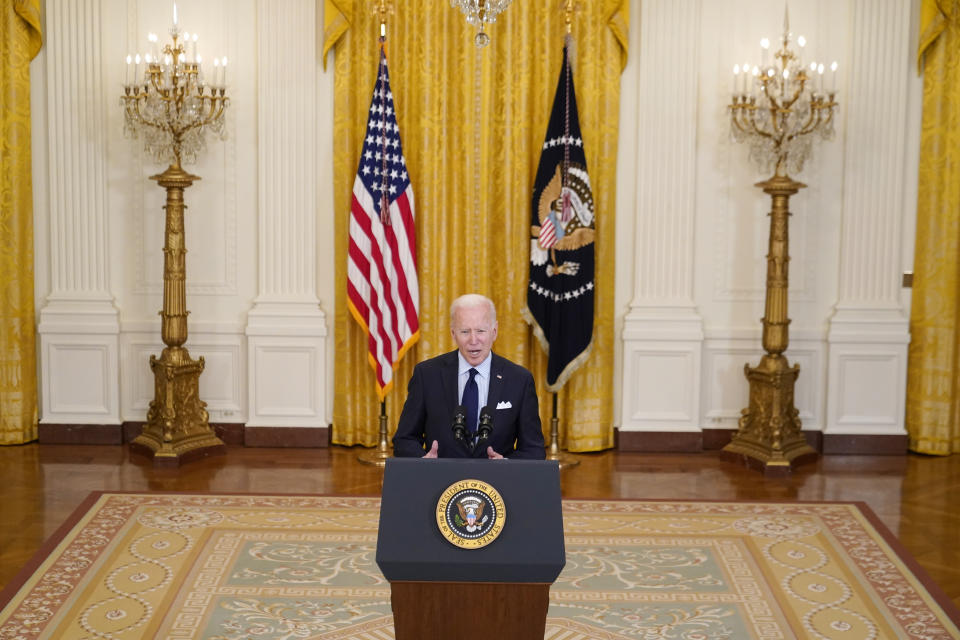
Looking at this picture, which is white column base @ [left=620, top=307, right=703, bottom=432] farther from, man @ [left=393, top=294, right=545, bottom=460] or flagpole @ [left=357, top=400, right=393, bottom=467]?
man @ [left=393, top=294, right=545, bottom=460]

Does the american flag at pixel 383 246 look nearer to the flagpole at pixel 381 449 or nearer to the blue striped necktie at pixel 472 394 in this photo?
the flagpole at pixel 381 449

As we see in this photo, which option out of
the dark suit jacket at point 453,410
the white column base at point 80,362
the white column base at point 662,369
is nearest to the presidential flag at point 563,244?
the white column base at point 662,369

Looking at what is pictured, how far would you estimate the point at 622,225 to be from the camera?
849cm

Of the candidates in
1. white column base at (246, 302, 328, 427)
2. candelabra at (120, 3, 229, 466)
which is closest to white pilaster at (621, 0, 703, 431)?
white column base at (246, 302, 328, 427)

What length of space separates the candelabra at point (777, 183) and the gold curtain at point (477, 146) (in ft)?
3.43

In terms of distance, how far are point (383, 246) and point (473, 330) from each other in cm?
418

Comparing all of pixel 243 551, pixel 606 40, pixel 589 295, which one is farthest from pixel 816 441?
pixel 243 551

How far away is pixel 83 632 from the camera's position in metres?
4.99

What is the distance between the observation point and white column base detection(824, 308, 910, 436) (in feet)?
27.8

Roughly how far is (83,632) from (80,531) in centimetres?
150

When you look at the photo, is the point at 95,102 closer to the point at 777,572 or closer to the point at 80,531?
the point at 80,531


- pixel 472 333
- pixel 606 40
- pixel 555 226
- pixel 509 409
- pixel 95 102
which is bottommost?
pixel 509 409

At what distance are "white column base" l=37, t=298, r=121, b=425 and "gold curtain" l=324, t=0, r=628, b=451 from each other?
5.94 ft

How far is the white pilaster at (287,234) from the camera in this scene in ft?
27.2
